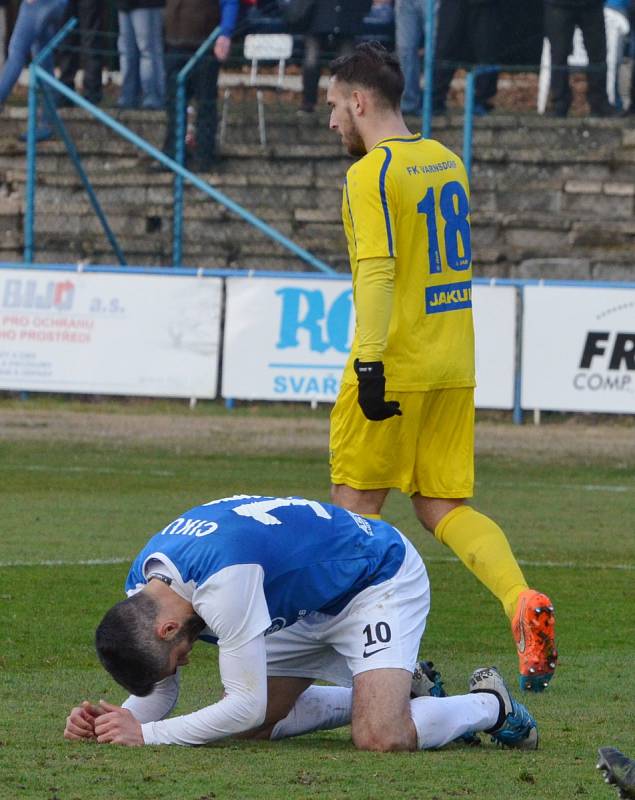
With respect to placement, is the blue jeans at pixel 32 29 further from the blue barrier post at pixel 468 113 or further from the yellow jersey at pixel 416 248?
the yellow jersey at pixel 416 248

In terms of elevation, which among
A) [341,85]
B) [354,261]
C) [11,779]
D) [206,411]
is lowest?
[206,411]

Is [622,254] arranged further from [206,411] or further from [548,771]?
[548,771]

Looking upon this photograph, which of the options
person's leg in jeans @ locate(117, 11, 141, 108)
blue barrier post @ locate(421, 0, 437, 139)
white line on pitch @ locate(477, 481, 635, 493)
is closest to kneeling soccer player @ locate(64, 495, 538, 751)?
white line on pitch @ locate(477, 481, 635, 493)

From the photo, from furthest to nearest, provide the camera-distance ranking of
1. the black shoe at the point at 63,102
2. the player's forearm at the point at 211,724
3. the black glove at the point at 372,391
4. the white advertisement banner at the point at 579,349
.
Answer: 1. the black shoe at the point at 63,102
2. the white advertisement banner at the point at 579,349
3. the black glove at the point at 372,391
4. the player's forearm at the point at 211,724

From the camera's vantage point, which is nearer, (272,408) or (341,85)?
(341,85)

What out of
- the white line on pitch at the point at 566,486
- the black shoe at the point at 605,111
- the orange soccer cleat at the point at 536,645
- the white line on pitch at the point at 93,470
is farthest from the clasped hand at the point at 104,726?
the black shoe at the point at 605,111

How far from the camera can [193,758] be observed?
5.18 meters

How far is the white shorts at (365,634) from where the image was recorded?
5480mm

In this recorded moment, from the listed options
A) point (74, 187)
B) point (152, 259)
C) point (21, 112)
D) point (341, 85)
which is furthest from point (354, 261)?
point (21, 112)

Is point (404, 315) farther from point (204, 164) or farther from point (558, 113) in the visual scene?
point (558, 113)

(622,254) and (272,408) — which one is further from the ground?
(622,254)

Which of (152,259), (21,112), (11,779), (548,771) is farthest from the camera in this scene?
(21,112)

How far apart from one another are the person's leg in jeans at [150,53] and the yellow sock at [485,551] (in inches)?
542

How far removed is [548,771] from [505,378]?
12.0m
